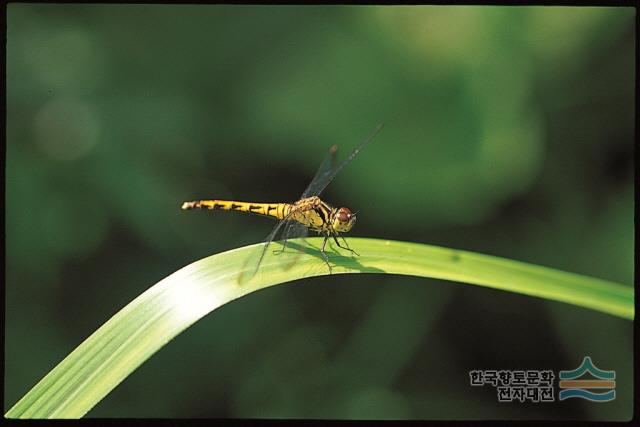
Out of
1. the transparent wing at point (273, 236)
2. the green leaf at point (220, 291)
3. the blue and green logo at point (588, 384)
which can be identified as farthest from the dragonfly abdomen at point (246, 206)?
the blue and green logo at point (588, 384)

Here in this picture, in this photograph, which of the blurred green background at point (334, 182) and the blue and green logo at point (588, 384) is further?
the blurred green background at point (334, 182)

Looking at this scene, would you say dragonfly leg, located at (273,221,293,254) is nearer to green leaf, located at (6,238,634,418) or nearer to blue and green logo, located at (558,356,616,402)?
green leaf, located at (6,238,634,418)

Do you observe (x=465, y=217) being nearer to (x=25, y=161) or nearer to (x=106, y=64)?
(x=106, y=64)

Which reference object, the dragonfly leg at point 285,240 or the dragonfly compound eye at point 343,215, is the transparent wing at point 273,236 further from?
the dragonfly compound eye at point 343,215

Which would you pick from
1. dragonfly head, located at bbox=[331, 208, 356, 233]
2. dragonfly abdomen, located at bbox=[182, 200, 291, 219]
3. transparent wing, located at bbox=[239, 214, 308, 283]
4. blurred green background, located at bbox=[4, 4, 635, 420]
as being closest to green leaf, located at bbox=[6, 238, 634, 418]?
transparent wing, located at bbox=[239, 214, 308, 283]

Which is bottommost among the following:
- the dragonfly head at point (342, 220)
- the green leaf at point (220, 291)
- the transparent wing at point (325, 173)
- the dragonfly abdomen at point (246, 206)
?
the green leaf at point (220, 291)
